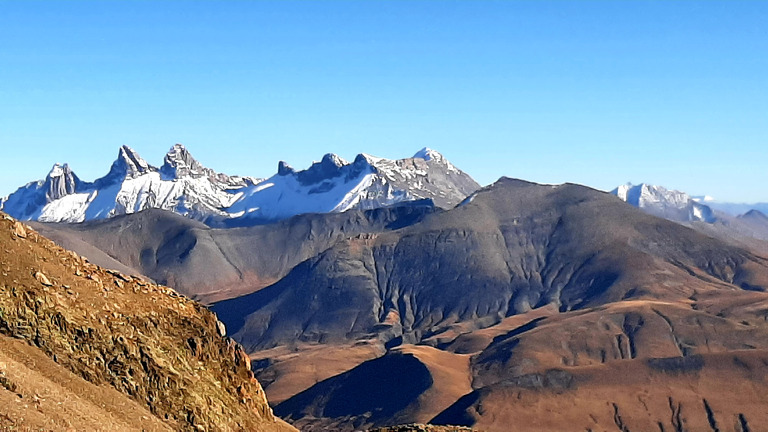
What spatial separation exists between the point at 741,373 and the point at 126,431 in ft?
552

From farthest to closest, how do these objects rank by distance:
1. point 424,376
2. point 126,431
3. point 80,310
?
1. point 424,376
2. point 80,310
3. point 126,431

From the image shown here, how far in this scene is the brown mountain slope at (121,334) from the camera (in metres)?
43.7

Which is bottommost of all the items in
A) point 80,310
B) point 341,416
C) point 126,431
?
point 341,416

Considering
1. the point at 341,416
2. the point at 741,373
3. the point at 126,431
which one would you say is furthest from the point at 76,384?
the point at 741,373

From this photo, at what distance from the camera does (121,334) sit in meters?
45.9

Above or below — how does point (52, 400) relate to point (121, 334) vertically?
below

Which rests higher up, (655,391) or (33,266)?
(33,266)

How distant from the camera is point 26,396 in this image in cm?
3778

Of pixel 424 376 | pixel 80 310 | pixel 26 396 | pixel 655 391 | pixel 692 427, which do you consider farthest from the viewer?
pixel 424 376

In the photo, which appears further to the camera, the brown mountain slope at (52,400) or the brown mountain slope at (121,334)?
the brown mountain slope at (121,334)

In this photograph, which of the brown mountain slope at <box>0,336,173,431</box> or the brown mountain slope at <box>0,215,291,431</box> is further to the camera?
the brown mountain slope at <box>0,215,291,431</box>

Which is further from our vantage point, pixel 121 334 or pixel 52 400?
pixel 121 334

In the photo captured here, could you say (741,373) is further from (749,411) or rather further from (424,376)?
(424,376)

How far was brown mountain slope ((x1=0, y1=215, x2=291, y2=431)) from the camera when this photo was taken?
4366 centimetres
